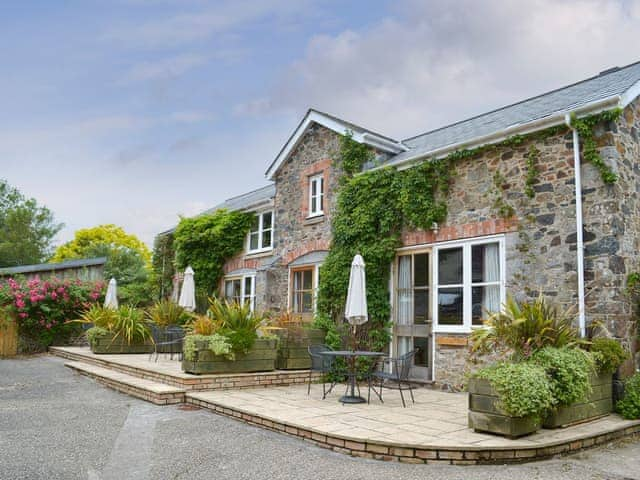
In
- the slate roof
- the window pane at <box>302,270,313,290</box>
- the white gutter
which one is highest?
the slate roof

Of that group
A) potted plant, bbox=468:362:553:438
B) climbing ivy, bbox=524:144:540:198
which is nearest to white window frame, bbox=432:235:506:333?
climbing ivy, bbox=524:144:540:198

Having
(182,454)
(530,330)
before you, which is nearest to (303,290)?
(530,330)

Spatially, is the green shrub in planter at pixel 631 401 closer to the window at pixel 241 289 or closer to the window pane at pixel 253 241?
the window at pixel 241 289

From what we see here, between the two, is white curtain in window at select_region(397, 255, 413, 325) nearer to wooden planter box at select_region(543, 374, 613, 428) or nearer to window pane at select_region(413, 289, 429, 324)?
window pane at select_region(413, 289, 429, 324)

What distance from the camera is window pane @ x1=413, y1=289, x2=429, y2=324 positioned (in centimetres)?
973

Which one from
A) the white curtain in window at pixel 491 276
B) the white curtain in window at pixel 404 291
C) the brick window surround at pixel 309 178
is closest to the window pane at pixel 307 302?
the brick window surround at pixel 309 178

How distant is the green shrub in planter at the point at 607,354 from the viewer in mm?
6762

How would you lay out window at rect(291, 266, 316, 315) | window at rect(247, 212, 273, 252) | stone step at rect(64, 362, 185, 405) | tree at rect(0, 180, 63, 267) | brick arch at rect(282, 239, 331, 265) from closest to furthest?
1. stone step at rect(64, 362, 185, 405)
2. brick arch at rect(282, 239, 331, 265)
3. window at rect(291, 266, 316, 315)
4. window at rect(247, 212, 273, 252)
5. tree at rect(0, 180, 63, 267)

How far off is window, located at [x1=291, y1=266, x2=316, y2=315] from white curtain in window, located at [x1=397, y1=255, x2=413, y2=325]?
9.55ft

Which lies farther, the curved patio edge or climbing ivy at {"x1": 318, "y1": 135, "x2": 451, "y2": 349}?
climbing ivy at {"x1": 318, "y1": 135, "x2": 451, "y2": 349}

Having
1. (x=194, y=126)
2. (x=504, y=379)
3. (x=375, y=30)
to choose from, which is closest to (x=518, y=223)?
(x=504, y=379)

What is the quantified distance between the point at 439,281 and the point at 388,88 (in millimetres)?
5651

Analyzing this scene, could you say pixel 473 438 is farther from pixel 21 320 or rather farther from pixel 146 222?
pixel 146 222

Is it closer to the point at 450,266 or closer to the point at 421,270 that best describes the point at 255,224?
the point at 421,270
